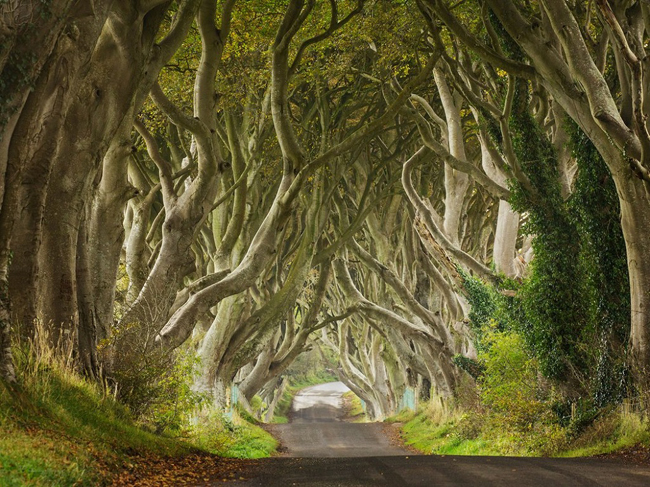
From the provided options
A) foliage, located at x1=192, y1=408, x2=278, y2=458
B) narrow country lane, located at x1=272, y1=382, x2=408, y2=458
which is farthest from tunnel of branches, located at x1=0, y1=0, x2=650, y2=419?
narrow country lane, located at x1=272, y1=382, x2=408, y2=458

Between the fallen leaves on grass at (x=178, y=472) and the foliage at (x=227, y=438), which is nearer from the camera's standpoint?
the fallen leaves on grass at (x=178, y=472)

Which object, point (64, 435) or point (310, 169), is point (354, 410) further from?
point (64, 435)

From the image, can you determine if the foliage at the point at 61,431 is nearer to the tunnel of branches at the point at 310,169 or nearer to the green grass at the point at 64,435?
the green grass at the point at 64,435

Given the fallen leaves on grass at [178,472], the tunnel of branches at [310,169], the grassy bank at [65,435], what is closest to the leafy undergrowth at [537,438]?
the tunnel of branches at [310,169]

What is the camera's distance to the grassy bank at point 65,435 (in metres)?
5.28

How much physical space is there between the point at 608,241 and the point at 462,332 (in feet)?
28.4

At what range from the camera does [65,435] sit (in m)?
6.30

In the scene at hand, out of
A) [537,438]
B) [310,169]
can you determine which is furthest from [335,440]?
[310,169]

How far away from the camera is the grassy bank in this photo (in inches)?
208

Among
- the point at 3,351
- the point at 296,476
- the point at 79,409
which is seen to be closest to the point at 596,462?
the point at 296,476

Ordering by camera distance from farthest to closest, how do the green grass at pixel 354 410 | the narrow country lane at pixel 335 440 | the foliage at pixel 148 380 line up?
the green grass at pixel 354 410
the narrow country lane at pixel 335 440
the foliage at pixel 148 380

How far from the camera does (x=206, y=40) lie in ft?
36.0

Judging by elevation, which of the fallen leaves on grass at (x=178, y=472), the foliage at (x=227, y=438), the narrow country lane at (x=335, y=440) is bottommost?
the narrow country lane at (x=335, y=440)

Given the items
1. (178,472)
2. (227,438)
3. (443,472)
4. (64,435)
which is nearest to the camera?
(64,435)
